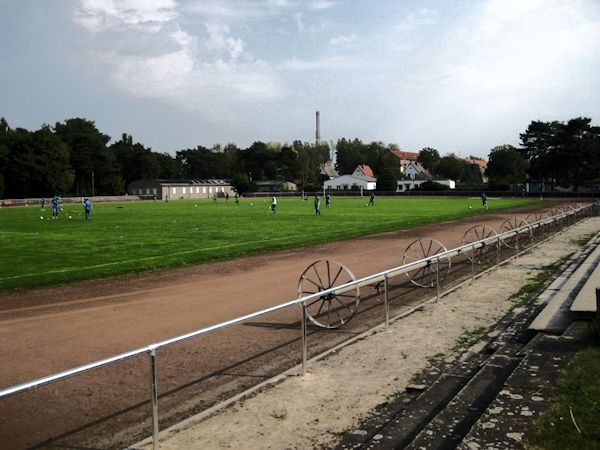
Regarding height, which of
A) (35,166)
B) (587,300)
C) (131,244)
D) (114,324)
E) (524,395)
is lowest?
(114,324)

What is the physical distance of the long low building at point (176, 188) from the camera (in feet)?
391

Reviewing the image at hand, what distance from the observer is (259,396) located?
7223mm

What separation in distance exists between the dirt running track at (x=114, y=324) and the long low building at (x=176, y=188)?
331 feet

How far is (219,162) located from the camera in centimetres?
15825

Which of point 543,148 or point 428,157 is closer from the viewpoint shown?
point 543,148

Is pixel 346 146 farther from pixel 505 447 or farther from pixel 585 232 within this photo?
pixel 505 447

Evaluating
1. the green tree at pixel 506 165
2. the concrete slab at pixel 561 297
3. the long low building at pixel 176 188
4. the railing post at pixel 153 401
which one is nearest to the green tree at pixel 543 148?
the green tree at pixel 506 165

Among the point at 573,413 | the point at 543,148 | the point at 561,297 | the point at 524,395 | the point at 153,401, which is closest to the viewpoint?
the point at 573,413

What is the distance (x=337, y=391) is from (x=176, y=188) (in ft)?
384

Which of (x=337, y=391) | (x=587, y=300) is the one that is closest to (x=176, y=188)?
(x=587, y=300)

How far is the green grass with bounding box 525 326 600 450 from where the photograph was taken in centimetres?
511

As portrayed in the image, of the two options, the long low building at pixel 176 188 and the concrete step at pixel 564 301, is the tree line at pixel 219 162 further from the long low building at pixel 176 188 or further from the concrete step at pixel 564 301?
the concrete step at pixel 564 301

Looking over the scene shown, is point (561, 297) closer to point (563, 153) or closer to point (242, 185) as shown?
point (563, 153)

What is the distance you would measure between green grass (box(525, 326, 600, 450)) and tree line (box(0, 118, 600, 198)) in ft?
294
